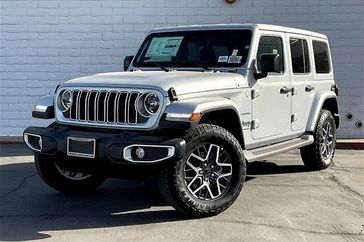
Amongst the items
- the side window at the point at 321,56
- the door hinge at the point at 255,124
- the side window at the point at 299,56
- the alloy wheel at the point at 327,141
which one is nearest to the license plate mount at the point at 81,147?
the door hinge at the point at 255,124

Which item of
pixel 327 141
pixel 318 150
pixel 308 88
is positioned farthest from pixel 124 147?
pixel 327 141

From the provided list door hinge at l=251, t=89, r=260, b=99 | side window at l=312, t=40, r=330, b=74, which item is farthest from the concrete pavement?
side window at l=312, t=40, r=330, b=74

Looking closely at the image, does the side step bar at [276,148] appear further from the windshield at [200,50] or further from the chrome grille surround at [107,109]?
the chrome grille surround at [107,109]

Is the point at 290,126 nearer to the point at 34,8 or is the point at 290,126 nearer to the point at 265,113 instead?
the point at 265,113

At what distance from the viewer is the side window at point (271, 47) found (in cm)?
616

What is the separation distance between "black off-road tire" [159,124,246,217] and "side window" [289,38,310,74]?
2.26 m

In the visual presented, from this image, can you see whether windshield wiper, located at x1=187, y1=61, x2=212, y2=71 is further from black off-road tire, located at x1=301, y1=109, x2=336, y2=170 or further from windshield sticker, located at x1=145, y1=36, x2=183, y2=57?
black off-road tire, located at x1=301, y1=109, x2=336, y2=170

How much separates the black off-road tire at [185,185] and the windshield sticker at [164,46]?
1671mm

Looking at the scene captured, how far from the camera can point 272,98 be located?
621 cm

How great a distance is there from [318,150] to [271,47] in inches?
73.3

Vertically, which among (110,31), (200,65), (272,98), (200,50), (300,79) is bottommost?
(272,98)

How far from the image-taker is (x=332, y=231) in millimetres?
4707

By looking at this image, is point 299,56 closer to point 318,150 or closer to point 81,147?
point 318,150

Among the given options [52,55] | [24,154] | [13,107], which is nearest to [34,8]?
[52,55]
